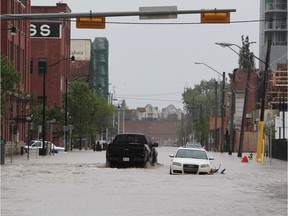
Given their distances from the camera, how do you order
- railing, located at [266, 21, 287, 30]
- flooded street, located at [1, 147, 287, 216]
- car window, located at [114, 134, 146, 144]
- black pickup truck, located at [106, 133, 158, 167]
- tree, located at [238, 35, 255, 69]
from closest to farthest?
flooded street, located at [1, 147, 287, 216] < black pickup truck, located at [106, 133, 158, 167] < car window, located at [114, 134, 146, 144] < tree, located at [238, 35, 255, 69] < railing, located at [266, 21, 287, 30]

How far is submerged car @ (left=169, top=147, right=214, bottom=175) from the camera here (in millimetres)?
38406

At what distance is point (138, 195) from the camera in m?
25.5

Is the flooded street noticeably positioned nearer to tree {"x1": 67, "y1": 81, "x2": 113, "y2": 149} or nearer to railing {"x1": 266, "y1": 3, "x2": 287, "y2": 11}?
tree {"x1": 67, "y1": 81, "x2": 113, "y2": 149}

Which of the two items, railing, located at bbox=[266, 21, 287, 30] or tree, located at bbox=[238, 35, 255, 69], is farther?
railing, located at bbox=[266, 21, 287, 30]

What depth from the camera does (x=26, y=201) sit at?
22625mm

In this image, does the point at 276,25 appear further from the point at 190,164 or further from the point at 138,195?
the point at 138,195

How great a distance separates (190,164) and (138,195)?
1312 cm

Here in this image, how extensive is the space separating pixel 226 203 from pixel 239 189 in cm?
670

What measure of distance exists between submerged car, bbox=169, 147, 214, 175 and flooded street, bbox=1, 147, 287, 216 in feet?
4.61

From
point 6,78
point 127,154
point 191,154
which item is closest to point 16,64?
point 6,78

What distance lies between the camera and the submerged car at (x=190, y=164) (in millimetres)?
38406

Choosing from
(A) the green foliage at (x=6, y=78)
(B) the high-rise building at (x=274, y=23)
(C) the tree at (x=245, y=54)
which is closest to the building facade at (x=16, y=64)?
(A) the green foliage at (x=6, y=78)

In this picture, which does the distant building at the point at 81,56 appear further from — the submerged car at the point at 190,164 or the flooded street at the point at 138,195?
the flooded street at the point at 138,195

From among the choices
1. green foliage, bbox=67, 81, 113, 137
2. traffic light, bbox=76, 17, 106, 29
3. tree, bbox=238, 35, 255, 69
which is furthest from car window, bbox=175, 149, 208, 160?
green foliage, bbox=67, 81, 113, 137
